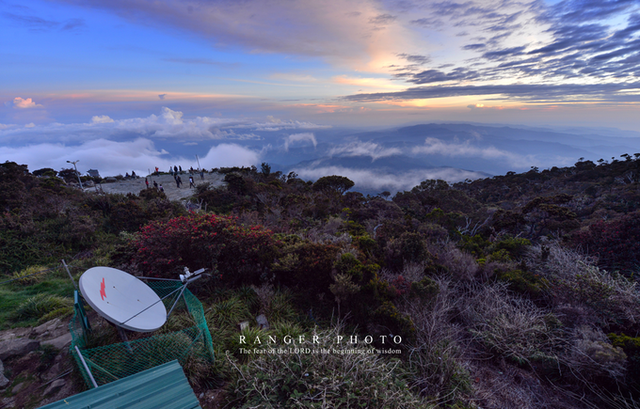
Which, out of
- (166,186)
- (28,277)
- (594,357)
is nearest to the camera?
(594,357)

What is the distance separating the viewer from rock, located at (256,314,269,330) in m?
6.20

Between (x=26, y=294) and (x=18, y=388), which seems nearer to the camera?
(x=18, y=388)

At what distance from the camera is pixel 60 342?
5188 mm

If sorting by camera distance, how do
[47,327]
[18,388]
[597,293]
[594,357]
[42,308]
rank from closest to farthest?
1. [18,388]
2. [594,357]
3. [47,327]
4. [42,308]
5. [597,293]

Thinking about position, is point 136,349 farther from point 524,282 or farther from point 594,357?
point 524,282

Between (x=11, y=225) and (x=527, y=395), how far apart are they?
62.3 feet

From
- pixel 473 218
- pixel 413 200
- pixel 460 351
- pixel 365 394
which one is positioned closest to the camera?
pixel 365 394

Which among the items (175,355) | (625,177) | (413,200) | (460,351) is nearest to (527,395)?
(460,351)

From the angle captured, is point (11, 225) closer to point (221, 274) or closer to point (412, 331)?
point (221, 274)

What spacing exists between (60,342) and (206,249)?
3.43m

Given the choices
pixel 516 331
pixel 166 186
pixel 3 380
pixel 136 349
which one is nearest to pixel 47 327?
pixel 3 380

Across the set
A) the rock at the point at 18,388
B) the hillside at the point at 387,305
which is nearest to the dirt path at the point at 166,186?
the hillside at the point at 387,305

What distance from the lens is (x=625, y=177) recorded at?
24500 millimetres

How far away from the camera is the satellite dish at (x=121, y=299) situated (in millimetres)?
4073
